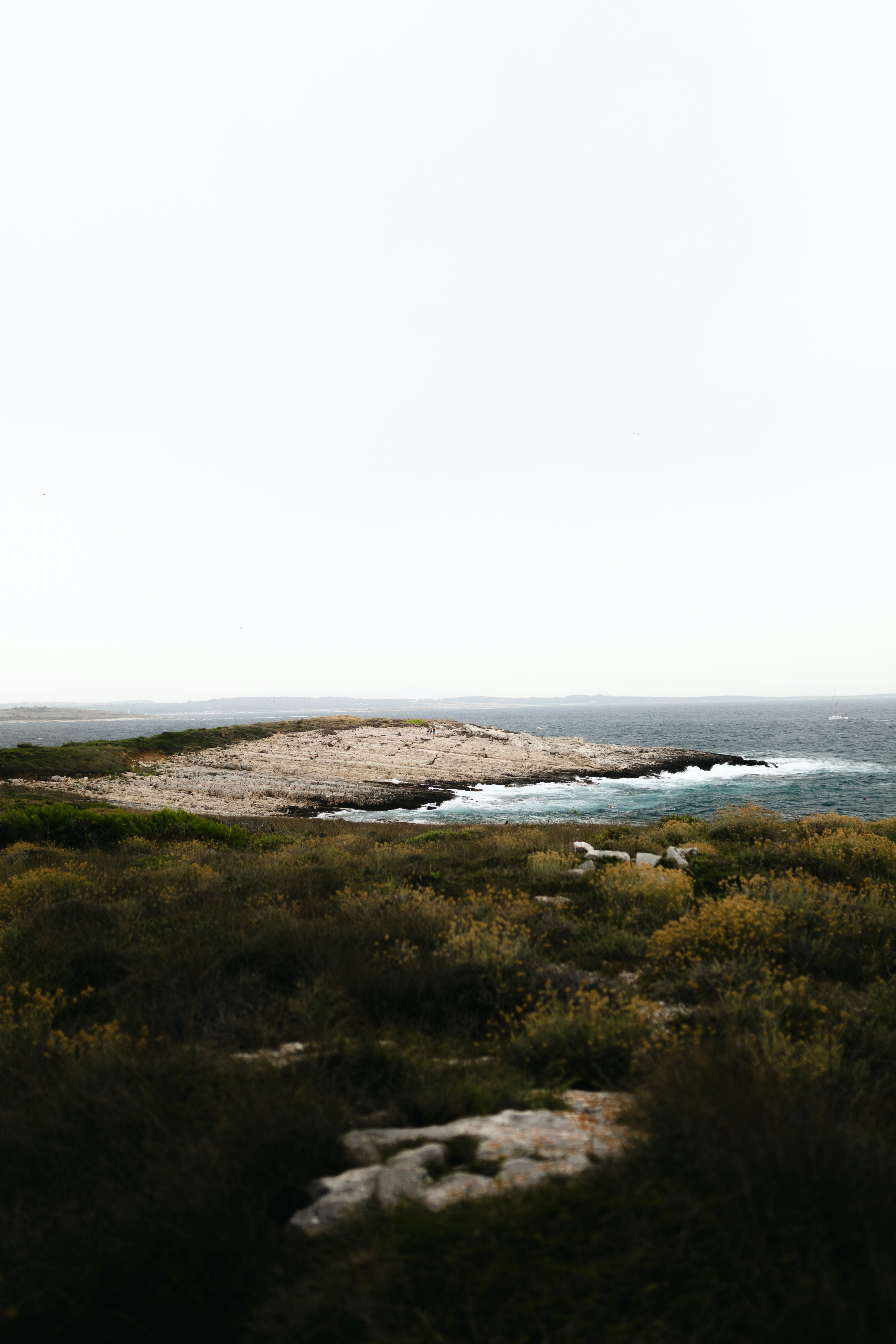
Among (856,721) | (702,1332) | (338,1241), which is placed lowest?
(856,721)

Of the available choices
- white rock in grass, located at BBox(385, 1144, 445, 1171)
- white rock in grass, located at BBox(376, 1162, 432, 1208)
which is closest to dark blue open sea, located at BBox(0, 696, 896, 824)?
white rock in grass, located at BBox(385, 1144, 445, 1171)

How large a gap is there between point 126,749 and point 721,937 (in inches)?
2015

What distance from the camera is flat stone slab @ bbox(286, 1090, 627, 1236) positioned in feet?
10.1

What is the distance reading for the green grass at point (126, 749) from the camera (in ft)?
119

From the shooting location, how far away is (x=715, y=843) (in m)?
15.8

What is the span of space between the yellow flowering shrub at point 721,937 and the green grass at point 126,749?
124 ft

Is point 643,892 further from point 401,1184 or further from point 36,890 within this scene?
point 36,890

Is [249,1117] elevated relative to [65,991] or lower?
elevated

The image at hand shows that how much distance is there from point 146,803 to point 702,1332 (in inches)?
1268

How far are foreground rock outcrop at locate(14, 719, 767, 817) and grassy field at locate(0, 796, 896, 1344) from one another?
2520cm

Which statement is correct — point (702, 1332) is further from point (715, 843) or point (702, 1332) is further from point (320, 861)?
point (715, 843)

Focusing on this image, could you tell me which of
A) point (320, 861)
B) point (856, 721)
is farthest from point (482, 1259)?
point (856, 721)

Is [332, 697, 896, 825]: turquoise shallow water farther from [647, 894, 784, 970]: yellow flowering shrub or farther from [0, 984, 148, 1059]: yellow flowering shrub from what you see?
[0, 984, 148, 1059]: yellow flowering shrub

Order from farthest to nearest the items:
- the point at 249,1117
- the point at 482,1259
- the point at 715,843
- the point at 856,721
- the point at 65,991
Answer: the point at 856,721 → the point at 715,843 → the point at 65,991 → the point at 249,1117 → the point at 482,1259
